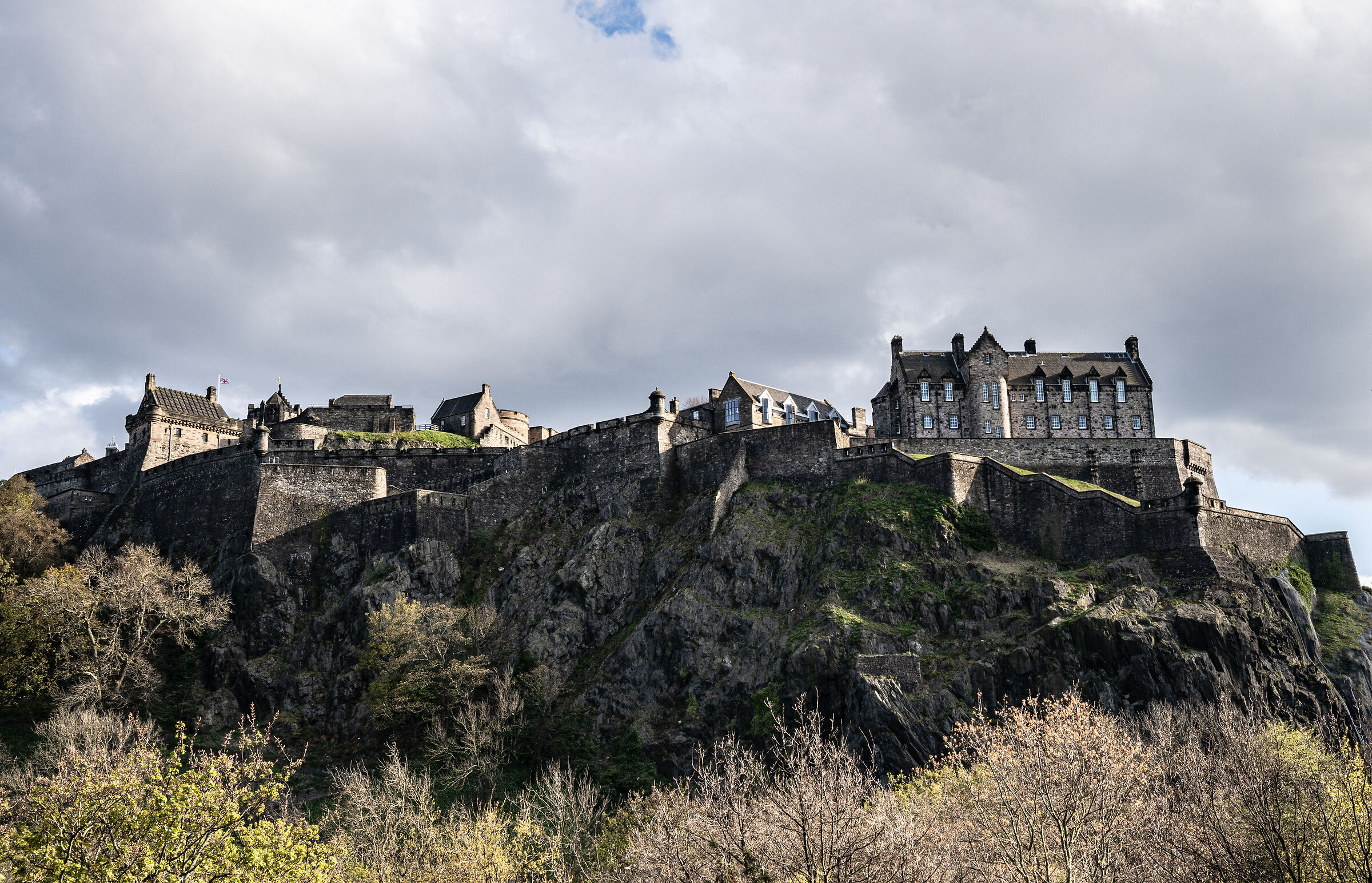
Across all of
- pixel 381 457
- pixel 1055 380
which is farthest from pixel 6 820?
pixel 1055 380

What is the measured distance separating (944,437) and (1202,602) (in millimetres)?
Answer: 19221

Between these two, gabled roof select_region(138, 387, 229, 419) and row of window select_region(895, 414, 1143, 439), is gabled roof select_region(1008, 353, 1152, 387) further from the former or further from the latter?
gabled roof select_region(138, 387, 229, 419)

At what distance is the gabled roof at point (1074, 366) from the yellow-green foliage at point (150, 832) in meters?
57.9

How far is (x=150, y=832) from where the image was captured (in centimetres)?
2180

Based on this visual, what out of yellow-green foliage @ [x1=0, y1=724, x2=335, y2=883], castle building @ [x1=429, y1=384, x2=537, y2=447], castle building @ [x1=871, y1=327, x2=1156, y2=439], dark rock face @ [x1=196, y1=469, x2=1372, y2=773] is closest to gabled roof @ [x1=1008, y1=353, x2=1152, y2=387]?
castle building @ [x1=871, y1=327, x2=1156, y2=439]

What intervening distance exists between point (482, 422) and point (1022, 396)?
40143 millimetres

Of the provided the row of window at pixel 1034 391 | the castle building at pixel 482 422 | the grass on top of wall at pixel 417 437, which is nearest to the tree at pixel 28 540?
the grass on top of wall at pixel 417 437

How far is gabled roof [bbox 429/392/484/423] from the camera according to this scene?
8712 centimetres

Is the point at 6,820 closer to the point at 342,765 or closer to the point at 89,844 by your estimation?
the point at 89,844

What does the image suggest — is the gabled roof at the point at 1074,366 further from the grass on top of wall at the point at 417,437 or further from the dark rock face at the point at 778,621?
the grass on top of wall at the point at 417,437

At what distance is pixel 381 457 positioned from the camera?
7044 centimetres

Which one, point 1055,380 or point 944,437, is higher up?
point 1055,380

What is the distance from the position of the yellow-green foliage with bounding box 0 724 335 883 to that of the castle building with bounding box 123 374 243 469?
5658 cm

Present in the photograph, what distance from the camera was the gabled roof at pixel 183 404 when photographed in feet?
259
